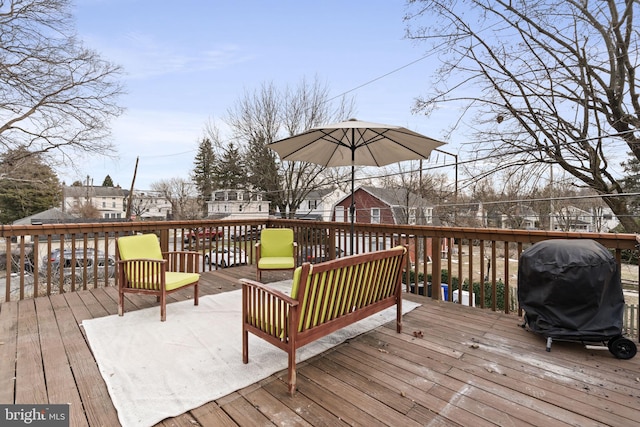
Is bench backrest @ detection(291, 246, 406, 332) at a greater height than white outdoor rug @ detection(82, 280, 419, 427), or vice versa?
bench backrest @ detection(291, 246, 406, 332)

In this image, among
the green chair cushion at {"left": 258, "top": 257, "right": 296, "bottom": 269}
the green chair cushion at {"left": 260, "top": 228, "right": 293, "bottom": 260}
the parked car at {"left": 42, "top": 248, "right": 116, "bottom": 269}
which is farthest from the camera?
the green chair cushion at {"left": 260, "top": 228, "right": 293, "bottom": 260}

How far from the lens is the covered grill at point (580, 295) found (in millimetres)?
2387

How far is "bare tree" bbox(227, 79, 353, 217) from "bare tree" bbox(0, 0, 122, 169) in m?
4.90

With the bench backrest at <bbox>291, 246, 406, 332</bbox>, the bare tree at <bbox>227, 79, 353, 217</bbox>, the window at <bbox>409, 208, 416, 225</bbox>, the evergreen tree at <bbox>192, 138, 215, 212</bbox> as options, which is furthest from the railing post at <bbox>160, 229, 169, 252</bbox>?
the evergreen tree at <bbox>192, 138, 215, 212</bbox>

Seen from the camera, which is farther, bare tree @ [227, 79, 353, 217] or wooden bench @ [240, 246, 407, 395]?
bare tree @ [227, 79, 353, 217]

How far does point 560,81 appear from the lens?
21.5 ft

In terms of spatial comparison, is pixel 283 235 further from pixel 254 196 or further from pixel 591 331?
pixel 254 196

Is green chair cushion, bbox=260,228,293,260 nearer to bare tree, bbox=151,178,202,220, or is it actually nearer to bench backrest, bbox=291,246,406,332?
bench backrest, bbox=291,246,406,332

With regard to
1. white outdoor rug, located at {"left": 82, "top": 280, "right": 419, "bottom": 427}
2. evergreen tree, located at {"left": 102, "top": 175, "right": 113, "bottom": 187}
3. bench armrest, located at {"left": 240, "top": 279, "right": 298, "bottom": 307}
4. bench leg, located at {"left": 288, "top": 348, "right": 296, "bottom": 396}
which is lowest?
white outdoor rug, located at {"left": 82, "top": 280, "right": 419, "bottom": 427}

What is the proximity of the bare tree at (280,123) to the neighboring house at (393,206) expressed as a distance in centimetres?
247

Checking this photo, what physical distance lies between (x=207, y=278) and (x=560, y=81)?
7986 mm

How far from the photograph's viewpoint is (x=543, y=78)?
664 centimetres

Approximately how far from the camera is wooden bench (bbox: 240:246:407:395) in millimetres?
1933

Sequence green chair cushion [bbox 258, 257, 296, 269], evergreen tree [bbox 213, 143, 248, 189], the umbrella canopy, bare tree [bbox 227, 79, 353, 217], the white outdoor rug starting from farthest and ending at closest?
evergreen tree [bbox 213, 143, 248, 189]
bare tree [bbox 227, 79, 353, 217]
green chair cushion [bbox 258, 257, 296, 269]
the umbrella canopy
the white outdoor rug
